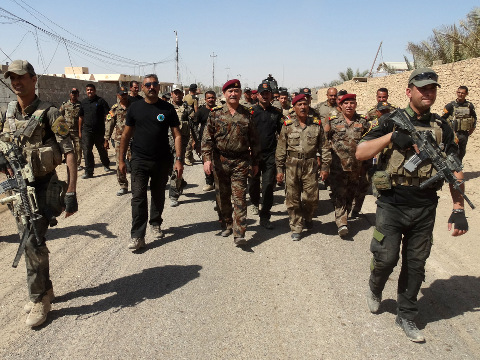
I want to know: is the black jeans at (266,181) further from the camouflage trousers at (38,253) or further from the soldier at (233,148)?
the camouflage trousers at (38,253)

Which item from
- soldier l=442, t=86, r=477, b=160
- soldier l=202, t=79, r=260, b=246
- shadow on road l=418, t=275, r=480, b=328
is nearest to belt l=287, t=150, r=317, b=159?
soldier l=202, t=79, r=260, b=246

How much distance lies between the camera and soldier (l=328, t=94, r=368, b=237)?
17.4 feet

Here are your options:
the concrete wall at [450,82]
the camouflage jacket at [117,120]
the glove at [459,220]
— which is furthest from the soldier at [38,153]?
the concrete wall at [450,82]

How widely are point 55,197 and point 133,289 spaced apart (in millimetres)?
1272

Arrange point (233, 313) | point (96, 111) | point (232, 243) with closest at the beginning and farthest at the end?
1. point (233, 313)
2. point (232, 243)
3. point (96, 111)

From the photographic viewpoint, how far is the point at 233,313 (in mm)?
3299

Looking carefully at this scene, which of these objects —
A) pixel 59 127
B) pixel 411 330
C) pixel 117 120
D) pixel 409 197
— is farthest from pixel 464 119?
pixel 59 127

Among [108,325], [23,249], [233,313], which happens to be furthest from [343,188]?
[23,249]

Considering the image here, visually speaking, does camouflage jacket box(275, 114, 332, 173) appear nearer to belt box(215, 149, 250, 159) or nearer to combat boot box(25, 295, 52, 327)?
belt box(215, 149, 250, 159)

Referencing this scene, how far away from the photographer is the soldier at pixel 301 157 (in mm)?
A: 5047

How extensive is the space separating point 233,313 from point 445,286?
2.27 m

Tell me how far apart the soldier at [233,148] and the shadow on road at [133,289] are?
102 cm

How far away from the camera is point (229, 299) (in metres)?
3.54

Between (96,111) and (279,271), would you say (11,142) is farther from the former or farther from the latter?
(96,111)
